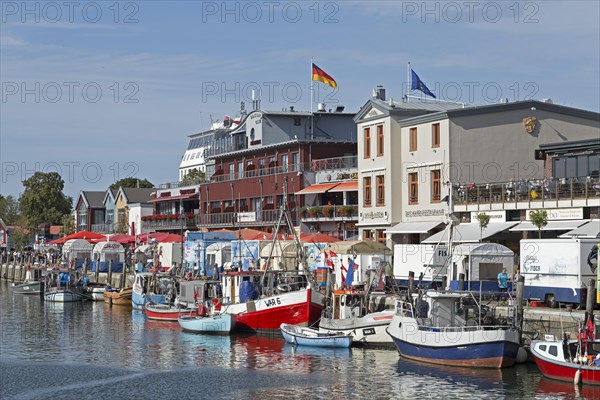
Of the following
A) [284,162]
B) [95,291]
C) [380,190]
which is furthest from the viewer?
[284,162]

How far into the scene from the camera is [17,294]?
101250mm

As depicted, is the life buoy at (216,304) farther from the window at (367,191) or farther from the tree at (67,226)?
the tree at (67,226)

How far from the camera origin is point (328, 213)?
86250mm

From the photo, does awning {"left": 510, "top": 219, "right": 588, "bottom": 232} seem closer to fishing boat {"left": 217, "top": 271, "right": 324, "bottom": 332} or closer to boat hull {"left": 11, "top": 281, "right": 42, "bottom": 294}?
fishing boat {"left": 217, "top": 271, "right": 324, "bottom": 332}

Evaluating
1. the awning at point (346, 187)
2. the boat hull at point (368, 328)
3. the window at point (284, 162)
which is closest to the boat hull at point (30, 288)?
the window at point (284, 162)

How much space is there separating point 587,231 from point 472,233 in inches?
377

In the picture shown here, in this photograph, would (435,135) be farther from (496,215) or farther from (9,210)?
(9,210)

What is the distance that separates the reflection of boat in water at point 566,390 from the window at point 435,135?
3217 centimetres

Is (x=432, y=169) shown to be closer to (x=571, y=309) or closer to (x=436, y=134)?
(x=436, y=134)

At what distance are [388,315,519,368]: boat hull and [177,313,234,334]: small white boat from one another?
13846 millimetres

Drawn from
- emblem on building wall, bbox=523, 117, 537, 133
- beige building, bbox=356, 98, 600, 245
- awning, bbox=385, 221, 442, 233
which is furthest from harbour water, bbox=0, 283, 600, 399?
emblem on building wall, bbox=523, 117, 537, 133

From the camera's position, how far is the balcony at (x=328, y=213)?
272 ft

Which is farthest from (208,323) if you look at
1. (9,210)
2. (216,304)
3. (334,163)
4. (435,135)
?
(9,210)

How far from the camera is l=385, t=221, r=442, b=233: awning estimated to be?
69938mm
